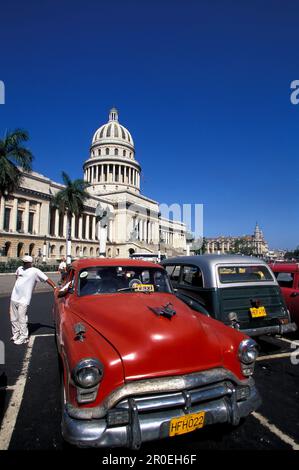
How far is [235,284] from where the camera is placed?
5.66 m

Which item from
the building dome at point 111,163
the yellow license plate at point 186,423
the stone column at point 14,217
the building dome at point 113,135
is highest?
the building dome at point 113,135

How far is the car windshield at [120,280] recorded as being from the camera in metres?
4.21

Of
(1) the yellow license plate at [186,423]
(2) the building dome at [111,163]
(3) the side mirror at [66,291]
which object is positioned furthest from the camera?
(2) the building dome at [111,163]

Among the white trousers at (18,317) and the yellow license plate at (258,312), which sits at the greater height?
the yellow license plate at (258,312)

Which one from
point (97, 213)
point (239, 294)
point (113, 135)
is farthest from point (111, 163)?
point (239, 294)

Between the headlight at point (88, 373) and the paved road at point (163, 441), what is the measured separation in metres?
1.01

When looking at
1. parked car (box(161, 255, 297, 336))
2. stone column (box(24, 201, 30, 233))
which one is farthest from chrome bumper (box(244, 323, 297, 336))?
stone column (box(24, 201, 30, 233))

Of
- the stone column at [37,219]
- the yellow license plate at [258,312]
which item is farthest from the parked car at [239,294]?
the stone column at [37,219]

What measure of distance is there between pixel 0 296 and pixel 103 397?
14.2m

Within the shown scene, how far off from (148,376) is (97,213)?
5638cm

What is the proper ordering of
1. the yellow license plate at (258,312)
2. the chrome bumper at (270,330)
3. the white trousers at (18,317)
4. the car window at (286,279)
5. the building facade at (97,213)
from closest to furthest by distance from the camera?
the chrome bumper at (270,330) → the yellow license plate at (258,312) → the white trousers at (18,317) → the car window at (286,279) → the building facade at (97,213)

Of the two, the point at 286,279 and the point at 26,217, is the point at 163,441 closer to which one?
the point at 286,279

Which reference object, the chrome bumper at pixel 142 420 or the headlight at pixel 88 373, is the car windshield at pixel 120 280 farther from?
the chrome bumper at pixel 142 420

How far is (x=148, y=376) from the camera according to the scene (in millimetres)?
2572
